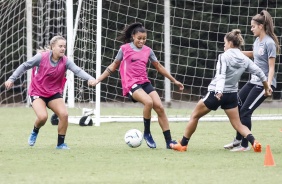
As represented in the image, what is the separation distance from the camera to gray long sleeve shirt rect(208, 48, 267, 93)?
378 inches

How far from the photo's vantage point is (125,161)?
878 centimetres

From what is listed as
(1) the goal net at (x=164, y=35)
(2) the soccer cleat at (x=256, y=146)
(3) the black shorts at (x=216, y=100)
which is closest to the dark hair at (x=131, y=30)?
(3) the black shorts at (x=216, y=100)

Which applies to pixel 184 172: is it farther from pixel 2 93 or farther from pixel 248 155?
pixel 2 93

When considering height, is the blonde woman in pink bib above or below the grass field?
above

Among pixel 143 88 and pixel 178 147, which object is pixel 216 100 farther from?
pixel 143 88

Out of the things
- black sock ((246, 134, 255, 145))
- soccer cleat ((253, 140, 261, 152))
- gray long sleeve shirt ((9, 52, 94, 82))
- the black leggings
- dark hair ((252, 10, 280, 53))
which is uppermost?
dark hair ((252, 10, 280, 53))

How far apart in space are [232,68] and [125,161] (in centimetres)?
189

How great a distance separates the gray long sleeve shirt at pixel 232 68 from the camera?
9594 millimetres

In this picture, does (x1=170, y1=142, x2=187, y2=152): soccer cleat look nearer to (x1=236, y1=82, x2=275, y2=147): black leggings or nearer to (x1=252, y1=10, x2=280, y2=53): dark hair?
(x1=236, y1=82, x2=275, y2=147): black leggings

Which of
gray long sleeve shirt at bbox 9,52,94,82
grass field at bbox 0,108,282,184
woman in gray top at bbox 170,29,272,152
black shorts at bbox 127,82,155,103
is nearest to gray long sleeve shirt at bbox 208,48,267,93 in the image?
woman in gray top at bbox 170,29,272,152

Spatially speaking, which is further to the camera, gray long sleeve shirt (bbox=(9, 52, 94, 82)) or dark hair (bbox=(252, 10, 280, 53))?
gray long sleeve shirt (bbox=(9, 52, 94, 82))

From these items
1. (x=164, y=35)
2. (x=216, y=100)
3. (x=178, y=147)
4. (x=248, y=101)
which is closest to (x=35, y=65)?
(x=178, y=147)

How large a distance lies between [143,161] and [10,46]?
15470 millimetres

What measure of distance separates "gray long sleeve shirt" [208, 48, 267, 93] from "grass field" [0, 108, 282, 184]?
83 centimetres
